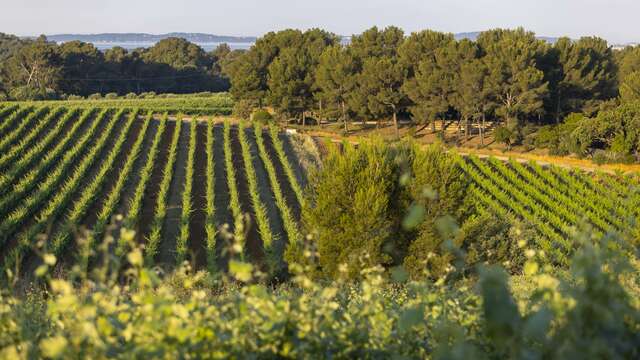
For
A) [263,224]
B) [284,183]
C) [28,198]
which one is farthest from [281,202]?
[28,198]

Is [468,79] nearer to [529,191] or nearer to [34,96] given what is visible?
[529,191]

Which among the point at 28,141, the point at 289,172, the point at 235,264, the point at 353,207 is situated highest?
the point at 235,264

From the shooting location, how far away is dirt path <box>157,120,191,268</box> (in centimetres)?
1761

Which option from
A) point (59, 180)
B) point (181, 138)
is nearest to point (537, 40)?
point (181, 138)

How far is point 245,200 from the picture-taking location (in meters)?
23.4

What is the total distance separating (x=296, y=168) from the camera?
29922 millimetres

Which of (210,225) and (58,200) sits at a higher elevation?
(58,200)

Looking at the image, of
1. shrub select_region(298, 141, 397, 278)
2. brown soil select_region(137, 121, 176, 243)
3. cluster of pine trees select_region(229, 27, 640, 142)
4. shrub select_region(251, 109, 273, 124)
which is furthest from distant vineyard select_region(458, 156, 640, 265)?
shrub select_region(251, 109, 273, 124)

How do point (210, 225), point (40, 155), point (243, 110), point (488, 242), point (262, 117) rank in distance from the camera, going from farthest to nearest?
1. point (243, 110)
2. point (262, 117)
3. point (40, 155)
4. point (210, 225)
5. point (488, 242)

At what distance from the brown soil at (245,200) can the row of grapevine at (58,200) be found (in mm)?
5623

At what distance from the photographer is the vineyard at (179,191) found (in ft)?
57.1

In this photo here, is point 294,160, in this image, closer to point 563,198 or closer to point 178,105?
point 563,198

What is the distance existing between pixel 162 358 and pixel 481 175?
1042 inches

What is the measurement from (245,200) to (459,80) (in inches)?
819
